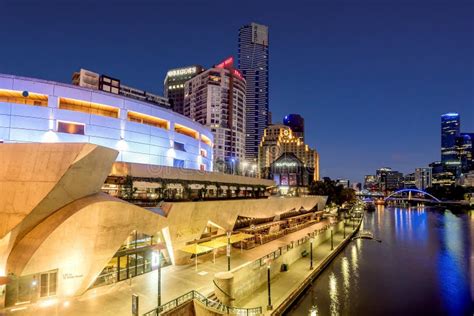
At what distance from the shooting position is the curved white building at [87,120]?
1243 inches

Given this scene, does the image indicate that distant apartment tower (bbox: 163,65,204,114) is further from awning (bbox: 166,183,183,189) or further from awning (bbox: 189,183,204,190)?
awning (bbox: 166,183,183,189)

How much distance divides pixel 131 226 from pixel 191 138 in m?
30.1

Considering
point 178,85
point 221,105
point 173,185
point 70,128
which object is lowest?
point 173,185

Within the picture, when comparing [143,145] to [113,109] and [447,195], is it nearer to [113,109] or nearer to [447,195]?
[113,109]

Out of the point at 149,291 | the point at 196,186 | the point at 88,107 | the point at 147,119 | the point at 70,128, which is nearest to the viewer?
the point at 149,291

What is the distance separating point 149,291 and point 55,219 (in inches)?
297

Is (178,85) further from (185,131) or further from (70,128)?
(70,128)

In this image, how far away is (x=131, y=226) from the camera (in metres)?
21.0

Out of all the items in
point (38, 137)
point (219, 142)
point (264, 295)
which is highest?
point (219, 142)

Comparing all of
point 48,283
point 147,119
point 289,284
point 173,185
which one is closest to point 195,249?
point 289,284

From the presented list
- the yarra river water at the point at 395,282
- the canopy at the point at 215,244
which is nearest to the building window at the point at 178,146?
the canopy at the point at 215,244

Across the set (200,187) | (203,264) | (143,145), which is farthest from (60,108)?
(203,264)

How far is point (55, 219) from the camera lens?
17609 millimetres

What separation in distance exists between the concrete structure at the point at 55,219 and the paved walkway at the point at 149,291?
1.03 meters
